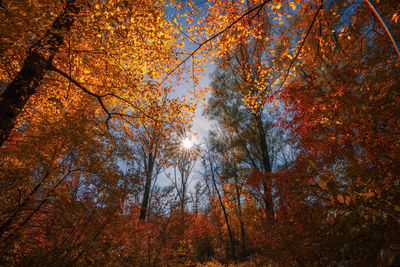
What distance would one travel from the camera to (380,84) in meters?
3.23

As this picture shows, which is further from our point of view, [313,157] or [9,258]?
[313,157]

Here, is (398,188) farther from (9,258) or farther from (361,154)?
(9,258)

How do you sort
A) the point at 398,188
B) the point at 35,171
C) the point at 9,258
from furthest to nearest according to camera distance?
the point at 35,171, the point at 9,258, the point at 398,188

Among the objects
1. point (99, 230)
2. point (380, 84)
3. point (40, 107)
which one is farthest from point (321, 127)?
point (40, 107)

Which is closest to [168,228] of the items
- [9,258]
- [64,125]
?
[9,258]

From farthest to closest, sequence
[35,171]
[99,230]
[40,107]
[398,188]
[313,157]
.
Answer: [40,107]
[313,157]
[99,230]
[35,171]
[398,188]

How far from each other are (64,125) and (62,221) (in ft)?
7.55

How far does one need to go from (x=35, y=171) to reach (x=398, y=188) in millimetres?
6200

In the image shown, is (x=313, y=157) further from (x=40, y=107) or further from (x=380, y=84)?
(x=40, y=107)

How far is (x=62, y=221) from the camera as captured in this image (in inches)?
160

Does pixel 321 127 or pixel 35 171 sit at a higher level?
pixel 321 127

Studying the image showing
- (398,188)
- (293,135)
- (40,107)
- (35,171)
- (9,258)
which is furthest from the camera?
(293,135)

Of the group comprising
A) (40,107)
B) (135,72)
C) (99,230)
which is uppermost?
(135,72)

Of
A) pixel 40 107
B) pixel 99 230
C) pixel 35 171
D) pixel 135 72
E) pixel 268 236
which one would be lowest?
pixel 268 236
